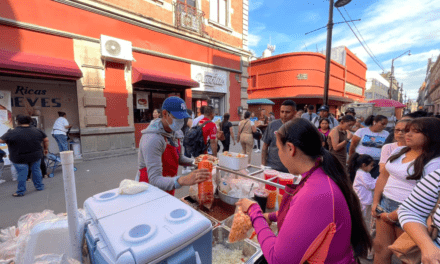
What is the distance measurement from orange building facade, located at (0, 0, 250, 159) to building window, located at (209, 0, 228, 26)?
0.05 meters

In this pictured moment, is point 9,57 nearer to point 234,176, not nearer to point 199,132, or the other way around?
point 199,132

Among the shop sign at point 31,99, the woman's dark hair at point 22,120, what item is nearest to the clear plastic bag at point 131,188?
the woman's dark hair at point 22,120

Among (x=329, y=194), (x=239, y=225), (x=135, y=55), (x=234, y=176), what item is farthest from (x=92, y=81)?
(x=329, y=194)

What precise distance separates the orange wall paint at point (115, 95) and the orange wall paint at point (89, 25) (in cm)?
121

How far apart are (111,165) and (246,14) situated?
1100cm

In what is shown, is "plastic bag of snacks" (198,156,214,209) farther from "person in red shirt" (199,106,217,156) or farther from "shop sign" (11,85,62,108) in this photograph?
"shop sign" (11,85,62,108)

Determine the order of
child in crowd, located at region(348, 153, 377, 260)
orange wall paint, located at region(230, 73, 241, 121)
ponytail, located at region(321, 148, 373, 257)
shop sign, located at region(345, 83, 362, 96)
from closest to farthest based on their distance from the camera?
ponytail, located at region(321, 148, 373, 257) < child in crowd, located at region(348, 153, 377, 260) < orange wall paint, located at region(230, 73, 241, 121) < shop sign, located at region(345, 83, 362, 96)

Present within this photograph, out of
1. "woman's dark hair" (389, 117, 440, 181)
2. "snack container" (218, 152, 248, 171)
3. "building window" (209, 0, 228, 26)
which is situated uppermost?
"building window" (209, 0, 228, 26)

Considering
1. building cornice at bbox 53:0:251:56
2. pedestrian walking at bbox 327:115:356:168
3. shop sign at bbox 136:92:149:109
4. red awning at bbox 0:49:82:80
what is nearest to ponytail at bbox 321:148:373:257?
pedestrian walking at bbox 327:115:356:168

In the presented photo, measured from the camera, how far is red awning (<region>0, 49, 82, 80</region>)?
502 centimetres

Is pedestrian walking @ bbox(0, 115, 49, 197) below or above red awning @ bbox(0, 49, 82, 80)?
below

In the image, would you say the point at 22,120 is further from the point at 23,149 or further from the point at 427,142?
the point at 427,142

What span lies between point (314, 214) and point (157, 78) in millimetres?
7713

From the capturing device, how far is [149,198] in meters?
1.26
